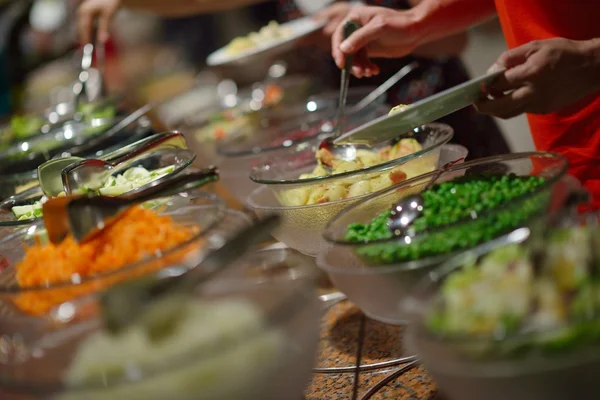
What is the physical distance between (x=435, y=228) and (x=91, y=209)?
0.46 m

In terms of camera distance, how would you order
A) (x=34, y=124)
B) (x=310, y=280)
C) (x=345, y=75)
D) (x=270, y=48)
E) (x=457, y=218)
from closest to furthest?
(x=310, y=280) → (x=457, y=218) → (x=345, y=75) → (x=270, y=48) → (x=34, y=124)

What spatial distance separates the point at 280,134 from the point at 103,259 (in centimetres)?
94

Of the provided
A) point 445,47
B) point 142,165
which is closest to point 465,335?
point 142,165

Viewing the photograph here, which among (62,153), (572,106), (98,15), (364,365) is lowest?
(364,365)

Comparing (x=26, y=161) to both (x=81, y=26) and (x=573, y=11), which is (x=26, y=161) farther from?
(x=573, y=11)

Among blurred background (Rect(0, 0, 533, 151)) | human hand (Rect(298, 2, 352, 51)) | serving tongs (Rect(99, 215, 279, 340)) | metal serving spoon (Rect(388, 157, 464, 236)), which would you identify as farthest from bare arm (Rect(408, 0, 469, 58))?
serving tongs (Rect(99, 215, 279, 340))

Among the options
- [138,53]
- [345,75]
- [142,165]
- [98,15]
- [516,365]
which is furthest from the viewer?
[138,53]

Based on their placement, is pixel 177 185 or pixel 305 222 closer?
pixel 177 185

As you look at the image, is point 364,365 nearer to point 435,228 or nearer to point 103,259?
point 435,228

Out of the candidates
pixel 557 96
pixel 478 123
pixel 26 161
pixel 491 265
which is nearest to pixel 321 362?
pixel 491 265

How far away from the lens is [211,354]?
647 millimetres

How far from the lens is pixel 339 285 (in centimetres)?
94

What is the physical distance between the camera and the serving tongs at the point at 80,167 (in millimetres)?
1179

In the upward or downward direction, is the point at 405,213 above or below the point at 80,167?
below
